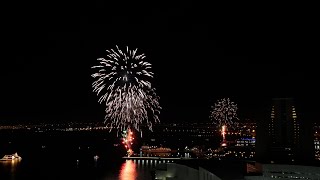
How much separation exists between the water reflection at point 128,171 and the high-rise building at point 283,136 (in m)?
10.7

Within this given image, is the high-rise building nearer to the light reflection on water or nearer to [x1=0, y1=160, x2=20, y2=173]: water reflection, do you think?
the light reflection on water

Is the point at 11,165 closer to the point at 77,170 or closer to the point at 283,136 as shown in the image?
the point at 77,170

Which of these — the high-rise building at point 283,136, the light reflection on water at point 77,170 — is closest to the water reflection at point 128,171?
the light reflection on water at point 77,170

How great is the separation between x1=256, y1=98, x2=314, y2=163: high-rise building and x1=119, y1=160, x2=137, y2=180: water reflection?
1074 cm

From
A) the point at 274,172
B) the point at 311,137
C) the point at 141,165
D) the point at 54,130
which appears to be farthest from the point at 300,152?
the point at 54,130

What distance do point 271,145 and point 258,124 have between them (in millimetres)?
3673

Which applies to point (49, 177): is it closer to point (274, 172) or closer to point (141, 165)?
point (141, 165)

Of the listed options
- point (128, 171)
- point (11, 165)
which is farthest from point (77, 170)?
point (11, 165)

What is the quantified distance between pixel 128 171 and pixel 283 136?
1658 centimetres

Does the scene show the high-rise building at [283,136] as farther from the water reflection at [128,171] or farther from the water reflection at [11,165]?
the water reflection at [11,165]

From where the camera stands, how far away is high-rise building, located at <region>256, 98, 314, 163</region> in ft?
116

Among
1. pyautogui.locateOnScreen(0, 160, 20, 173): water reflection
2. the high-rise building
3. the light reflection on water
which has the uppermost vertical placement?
the high-rise building

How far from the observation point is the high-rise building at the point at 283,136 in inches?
1394

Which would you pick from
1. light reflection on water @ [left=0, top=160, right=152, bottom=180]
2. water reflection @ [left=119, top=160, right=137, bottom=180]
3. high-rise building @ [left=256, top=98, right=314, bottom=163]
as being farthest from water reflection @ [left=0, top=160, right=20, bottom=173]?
high-rise building @ [left=256, top=98, right=314, bottom=163]
